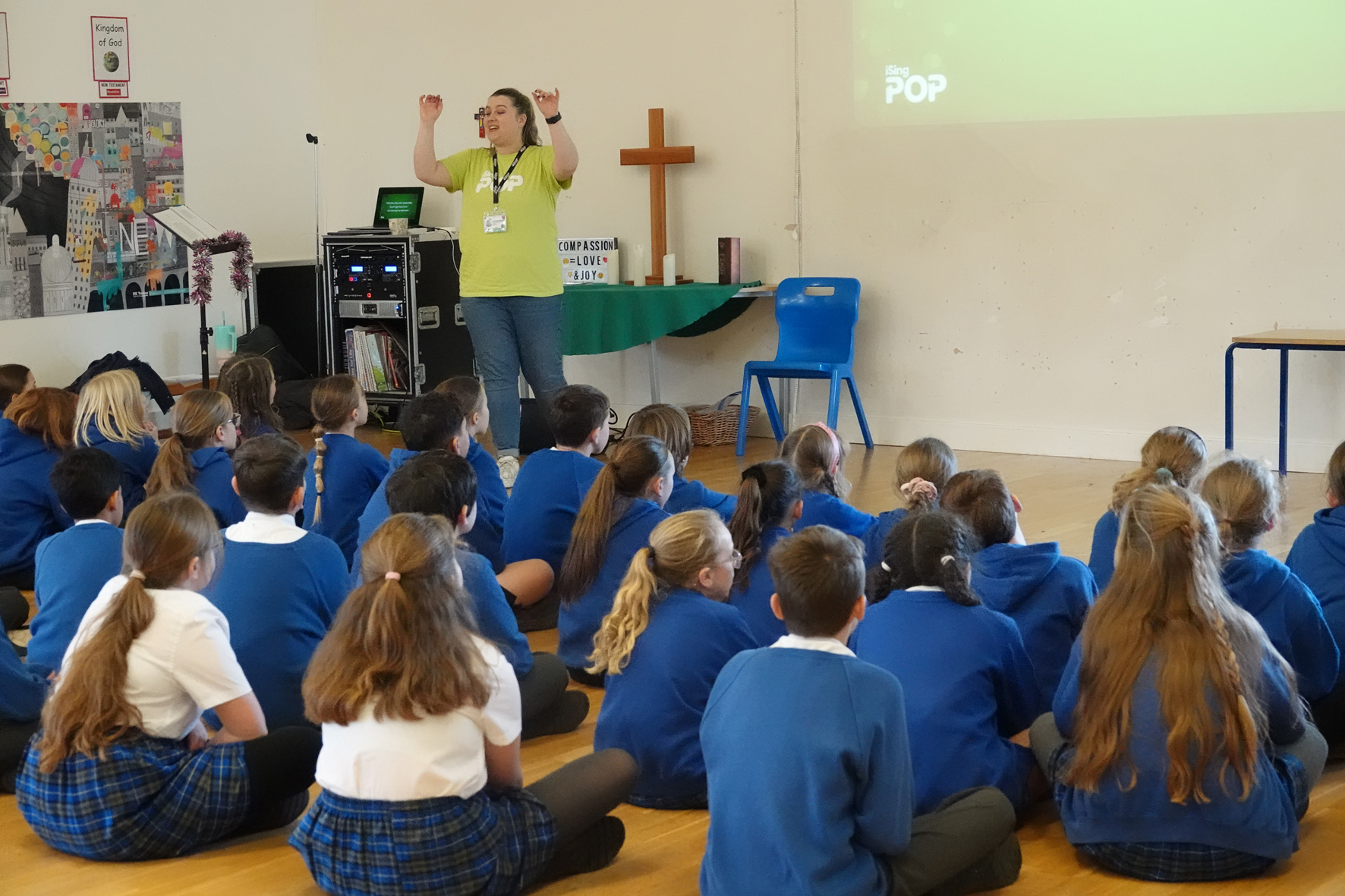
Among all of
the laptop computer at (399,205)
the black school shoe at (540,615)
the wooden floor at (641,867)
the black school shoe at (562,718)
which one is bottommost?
the wooden floor at (641,867)

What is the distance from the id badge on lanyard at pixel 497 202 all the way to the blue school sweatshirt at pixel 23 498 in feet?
6.48

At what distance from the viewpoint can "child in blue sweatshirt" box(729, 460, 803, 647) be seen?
299cm

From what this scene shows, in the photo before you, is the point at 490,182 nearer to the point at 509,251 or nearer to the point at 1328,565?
the point at 509,251

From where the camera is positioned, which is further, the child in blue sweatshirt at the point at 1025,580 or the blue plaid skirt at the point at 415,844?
the child in blue sweatshirt at the point at 1025,580

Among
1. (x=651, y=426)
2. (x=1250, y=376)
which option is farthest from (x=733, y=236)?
(x=651, y=426)

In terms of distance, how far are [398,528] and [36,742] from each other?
2.81ft

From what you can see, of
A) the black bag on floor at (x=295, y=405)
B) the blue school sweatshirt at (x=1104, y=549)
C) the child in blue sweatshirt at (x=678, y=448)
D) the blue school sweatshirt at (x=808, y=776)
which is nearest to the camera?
the blue school sweatshirt at (x=808, y=776)

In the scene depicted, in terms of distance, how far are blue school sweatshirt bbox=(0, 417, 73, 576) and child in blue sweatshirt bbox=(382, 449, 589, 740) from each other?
158 centimetres

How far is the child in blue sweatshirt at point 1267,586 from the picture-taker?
258cm

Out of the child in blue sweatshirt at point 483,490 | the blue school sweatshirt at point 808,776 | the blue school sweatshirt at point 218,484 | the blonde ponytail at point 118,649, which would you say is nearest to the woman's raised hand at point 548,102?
the child in blue sweatshirt at point 483,490

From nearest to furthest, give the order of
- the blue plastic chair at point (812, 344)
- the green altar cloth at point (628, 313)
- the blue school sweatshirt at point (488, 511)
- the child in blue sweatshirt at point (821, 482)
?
the child in blue sweatshirt at point (821, 482)
the blue school sweatshirt at point (488, 511)
the blue plastic chair at point (812, 344)
the green altar cloth at point (628, 313)

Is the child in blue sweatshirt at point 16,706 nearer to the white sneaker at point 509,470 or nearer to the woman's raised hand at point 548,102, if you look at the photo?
the white sneaker at point 509,470

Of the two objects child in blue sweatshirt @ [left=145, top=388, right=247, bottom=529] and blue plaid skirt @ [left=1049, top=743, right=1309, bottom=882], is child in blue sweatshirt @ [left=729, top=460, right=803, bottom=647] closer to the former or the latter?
blue plaid skirt @ [left=1049, top=743, right=1309, bottom=882]

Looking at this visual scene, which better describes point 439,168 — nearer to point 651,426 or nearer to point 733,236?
point 733,236
